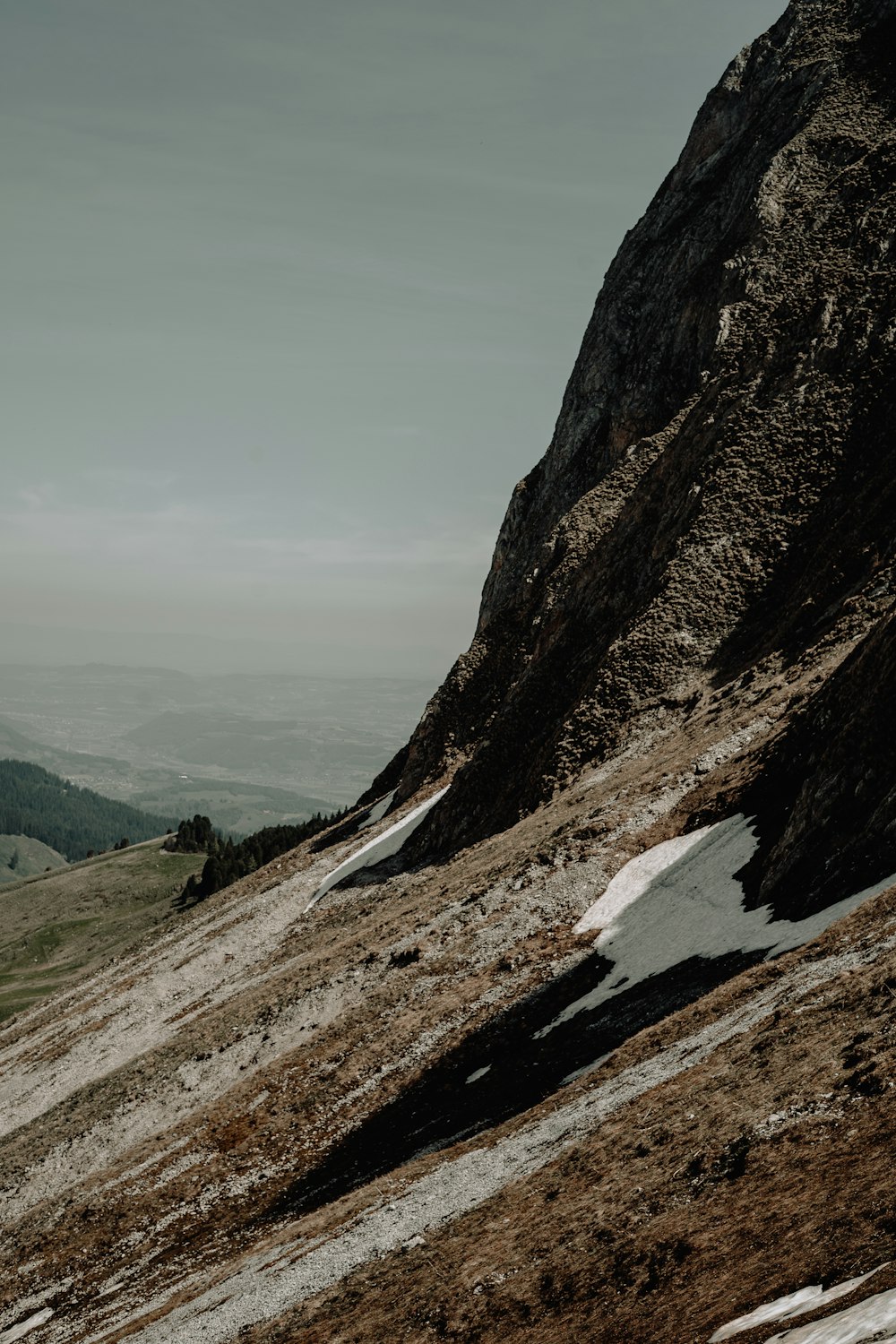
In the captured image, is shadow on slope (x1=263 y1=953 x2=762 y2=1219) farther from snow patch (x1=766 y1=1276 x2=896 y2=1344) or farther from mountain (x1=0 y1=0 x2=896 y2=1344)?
snow patch (x1=766 y1=1276 x2=896 y2=1344)

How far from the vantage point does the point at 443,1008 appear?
123ft

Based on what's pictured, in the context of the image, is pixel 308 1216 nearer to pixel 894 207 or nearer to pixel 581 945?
pixel 581 945

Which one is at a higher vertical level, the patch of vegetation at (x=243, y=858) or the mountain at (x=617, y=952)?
the mountain at (x=617, y=952)

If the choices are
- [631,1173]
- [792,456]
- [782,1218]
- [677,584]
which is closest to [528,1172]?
[631,1173]

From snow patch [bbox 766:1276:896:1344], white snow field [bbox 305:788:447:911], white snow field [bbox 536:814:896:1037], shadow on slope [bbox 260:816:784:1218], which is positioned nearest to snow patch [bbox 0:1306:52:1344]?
shadow on slope [bbox 260:816:784:1218]

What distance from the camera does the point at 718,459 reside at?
64625mm

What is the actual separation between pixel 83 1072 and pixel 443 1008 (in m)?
32.4

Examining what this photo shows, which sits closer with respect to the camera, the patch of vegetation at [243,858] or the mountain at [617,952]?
the mountain at [617,952]

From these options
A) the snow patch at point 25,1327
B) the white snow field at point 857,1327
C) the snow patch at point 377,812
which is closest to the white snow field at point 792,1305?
the white snow field at point 857,1327

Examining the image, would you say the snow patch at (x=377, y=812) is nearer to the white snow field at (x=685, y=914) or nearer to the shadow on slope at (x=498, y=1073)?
the white snow field at (x=685, y=914)

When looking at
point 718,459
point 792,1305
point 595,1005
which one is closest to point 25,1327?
point 595,1005

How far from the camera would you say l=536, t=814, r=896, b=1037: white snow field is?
28.1m

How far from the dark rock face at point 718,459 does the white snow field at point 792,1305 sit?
25.9 metres

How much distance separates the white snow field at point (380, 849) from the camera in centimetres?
7275
